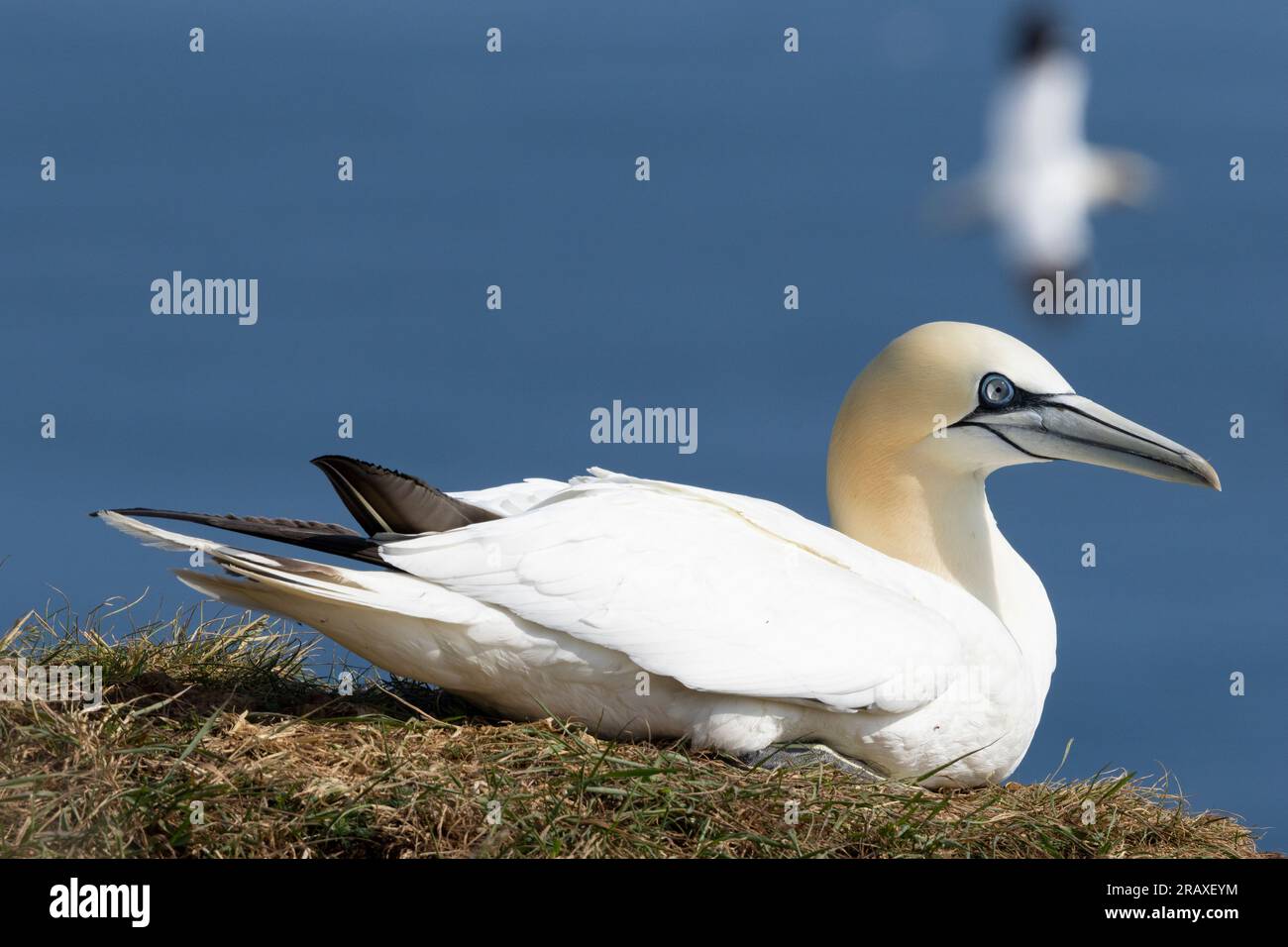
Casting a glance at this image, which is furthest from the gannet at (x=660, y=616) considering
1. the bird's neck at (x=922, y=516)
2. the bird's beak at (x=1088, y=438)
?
the bird's neck at (x=922, y=516)

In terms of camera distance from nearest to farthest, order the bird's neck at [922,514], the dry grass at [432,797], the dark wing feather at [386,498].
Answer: the dry grass at [432,797]
the dark wing feather at [386,498]
the bird's neck at [922,514]

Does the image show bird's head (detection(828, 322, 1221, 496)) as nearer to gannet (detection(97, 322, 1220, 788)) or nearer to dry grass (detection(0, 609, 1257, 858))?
gannet (detection(97, 322, 1220, 788))

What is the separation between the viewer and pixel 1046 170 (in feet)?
57.3

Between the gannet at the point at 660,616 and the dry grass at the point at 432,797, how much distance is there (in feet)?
0.69

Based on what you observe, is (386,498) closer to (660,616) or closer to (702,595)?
(660,616)

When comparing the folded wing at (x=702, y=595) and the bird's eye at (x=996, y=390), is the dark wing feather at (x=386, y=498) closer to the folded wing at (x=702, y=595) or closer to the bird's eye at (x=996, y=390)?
the folded wing at (x=702, y=595)

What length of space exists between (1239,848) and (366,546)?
12.4ft

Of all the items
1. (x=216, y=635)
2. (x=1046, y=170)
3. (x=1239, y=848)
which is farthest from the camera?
(x=1046, y=170)

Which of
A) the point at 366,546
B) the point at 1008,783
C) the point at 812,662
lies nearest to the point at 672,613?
the point at 812,662

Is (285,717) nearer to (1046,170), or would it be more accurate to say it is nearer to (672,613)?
(672,613)

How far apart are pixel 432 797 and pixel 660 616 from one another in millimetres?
1170

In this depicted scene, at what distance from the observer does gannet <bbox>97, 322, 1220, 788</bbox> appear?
7.49 m

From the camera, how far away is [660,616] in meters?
7.52

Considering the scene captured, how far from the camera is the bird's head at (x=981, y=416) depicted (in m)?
8.79
